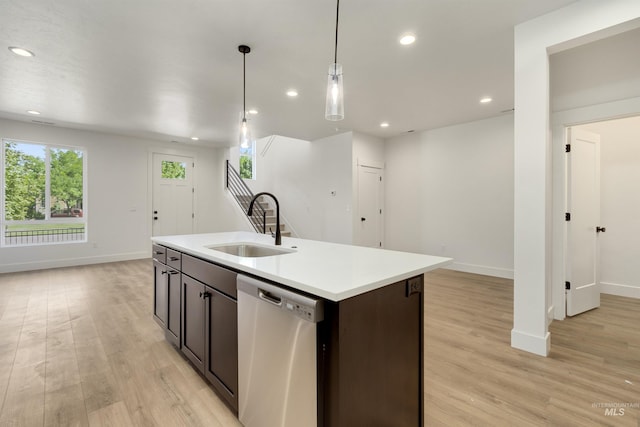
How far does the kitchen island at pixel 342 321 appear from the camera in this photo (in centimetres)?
110

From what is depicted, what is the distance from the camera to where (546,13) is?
7.30 feet

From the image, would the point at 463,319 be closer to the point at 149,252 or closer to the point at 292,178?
the point at 292,178

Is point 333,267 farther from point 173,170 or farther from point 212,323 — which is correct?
point 173,170

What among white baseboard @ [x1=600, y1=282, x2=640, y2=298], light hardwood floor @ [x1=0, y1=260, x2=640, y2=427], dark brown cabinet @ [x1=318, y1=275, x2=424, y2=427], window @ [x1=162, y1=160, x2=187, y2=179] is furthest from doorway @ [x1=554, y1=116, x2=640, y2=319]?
window @ [x1=162, y1=160, x2=187, y2=179]

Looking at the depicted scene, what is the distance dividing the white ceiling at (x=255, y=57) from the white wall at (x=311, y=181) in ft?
4.15

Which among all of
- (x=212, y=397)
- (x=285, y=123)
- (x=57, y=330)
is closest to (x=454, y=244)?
(x=285, y=123)

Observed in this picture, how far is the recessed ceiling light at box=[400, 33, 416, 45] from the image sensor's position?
252cm

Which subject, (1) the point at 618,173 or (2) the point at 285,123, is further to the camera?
(2) the point at 285,123

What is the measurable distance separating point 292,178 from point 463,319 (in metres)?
5.01

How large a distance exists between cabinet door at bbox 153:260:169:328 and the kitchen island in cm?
39

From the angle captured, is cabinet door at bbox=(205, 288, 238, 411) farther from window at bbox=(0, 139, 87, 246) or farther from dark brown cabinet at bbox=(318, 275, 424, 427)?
window at bbox=(0, 139, 87, 246)

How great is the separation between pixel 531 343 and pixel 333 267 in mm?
2031

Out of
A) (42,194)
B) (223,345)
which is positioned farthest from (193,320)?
(42,194)

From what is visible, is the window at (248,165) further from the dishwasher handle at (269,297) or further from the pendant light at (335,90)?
the dishwasher handle at (269,297)
